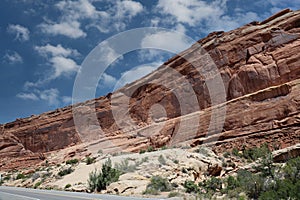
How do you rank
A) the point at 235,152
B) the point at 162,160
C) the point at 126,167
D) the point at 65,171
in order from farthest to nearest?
the point at 65,171
the point at 235,152
the point at 126,167
the point at 162,160

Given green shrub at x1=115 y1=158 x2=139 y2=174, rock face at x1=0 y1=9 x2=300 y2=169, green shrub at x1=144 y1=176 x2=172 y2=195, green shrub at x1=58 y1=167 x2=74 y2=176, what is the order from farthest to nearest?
green shrub at x1=58 y1=167 x2=74 y2=176, rock face at x1=0 y1=9 x2=300 y2=169, green shrub at x1=115 y1=158 x2=139 y2=174, green shrub at x1=144 y1=176 x2=172 y2=195

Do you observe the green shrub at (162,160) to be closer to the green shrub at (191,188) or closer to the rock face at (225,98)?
the green shrub at (191,188)

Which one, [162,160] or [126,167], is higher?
[162,160]

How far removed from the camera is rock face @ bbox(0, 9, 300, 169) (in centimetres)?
2619

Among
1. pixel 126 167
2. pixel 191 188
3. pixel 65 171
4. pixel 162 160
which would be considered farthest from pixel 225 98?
pixel 191 188

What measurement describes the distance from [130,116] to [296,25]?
3007 centimetres

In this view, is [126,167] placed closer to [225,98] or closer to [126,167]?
[126,167]

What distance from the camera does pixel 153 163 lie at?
20.3 m

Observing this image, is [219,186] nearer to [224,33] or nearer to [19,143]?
[224,33]

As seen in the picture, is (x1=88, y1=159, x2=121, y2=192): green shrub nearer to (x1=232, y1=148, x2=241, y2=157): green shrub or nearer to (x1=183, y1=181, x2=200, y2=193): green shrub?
(x1=183, y1=181, x2=200, y2=193): green shrub

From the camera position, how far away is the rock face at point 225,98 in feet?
85.9

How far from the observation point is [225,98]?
34.7m

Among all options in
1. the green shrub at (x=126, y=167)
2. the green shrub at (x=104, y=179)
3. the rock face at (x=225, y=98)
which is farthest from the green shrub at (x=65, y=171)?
the rock face at (x=225, y=98)

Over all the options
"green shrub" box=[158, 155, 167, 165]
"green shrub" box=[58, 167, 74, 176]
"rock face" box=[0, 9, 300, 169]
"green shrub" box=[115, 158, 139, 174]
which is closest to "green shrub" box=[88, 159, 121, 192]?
"green shrub" box=[115, 158, 139, 174]
